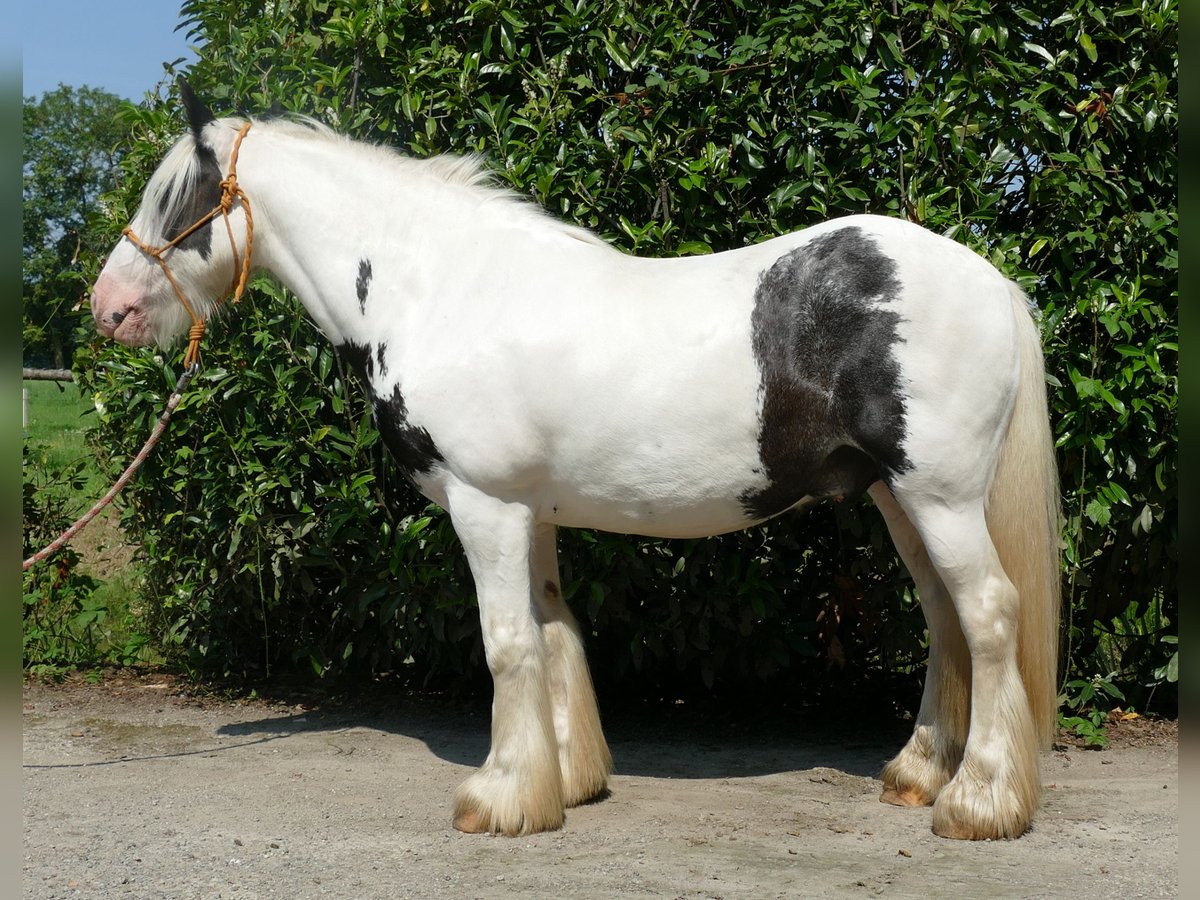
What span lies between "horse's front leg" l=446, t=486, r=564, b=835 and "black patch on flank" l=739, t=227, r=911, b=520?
2.73 feet

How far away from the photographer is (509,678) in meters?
3.62

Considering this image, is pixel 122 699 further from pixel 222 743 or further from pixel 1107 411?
pixel 1107 411

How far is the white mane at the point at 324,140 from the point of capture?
391cm

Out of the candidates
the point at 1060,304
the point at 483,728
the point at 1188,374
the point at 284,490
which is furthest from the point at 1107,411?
the point at 284,490

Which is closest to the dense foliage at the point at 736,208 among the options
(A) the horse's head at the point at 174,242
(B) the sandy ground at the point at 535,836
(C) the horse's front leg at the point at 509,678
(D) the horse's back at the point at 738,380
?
(B) the sandy ground at the point at 535,836

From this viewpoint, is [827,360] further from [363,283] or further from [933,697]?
[363,283]

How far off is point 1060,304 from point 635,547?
2.11 meters

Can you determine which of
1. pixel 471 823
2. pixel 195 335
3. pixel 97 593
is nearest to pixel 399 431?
pixel 195 335

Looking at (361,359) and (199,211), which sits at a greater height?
(199,211)

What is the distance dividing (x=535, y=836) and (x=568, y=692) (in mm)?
601

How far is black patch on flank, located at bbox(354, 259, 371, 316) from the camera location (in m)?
3.83

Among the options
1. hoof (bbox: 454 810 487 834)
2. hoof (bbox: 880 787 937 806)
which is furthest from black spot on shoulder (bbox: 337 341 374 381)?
hoof (bbox: 880 787 937 806)

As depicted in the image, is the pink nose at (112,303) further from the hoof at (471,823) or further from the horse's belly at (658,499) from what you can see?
the hoof at (471,823)

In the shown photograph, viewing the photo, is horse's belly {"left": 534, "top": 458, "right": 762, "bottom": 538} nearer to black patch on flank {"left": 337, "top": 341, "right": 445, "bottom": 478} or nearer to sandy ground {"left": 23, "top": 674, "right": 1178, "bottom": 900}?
black patch on flank {"left": 337, "top": 341, "right": 445, "bottom": 478}
